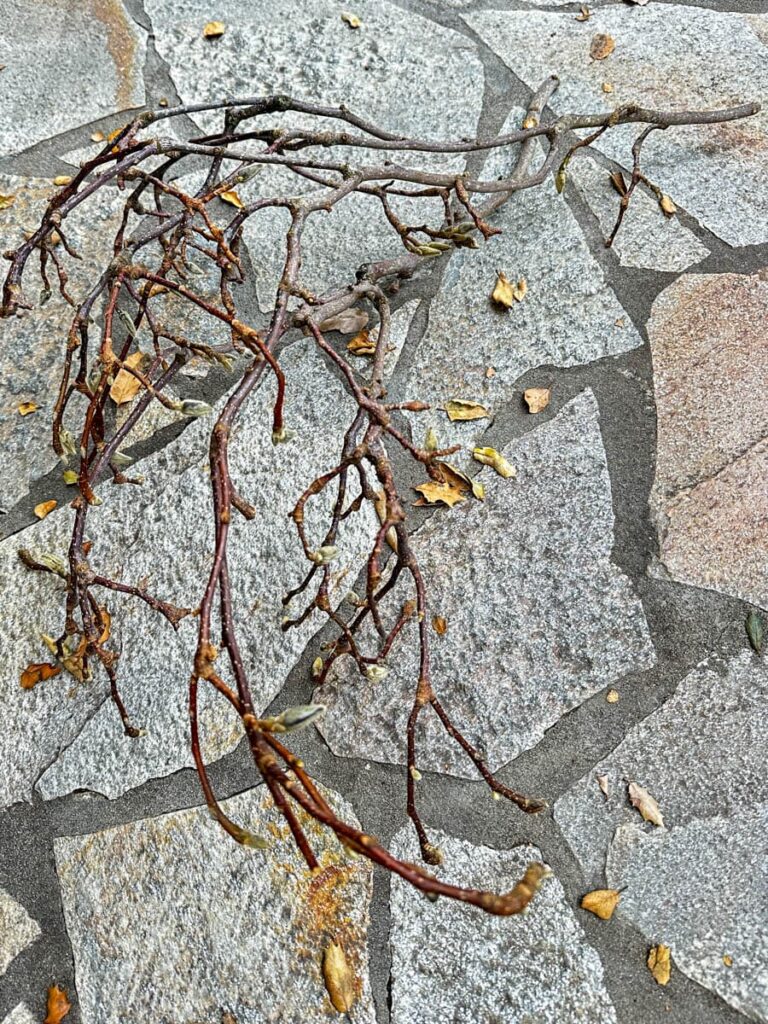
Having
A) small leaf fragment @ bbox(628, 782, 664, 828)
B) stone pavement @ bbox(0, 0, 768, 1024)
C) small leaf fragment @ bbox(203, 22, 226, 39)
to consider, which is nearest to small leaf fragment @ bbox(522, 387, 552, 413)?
stone pavement @ bbox(0, 0, 768, 1024)

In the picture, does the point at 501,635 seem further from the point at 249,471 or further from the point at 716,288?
the point at 716,288

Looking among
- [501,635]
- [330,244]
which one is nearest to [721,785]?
[501,635]

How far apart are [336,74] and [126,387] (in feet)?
2.82

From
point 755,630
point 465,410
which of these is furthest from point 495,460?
point 755,630

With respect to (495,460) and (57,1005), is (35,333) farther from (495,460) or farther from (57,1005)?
(57,1005)

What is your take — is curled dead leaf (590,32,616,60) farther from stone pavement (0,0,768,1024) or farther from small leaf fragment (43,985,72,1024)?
small leaf fragment (43,985,72,1024)

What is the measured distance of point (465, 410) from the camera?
4.61 ft

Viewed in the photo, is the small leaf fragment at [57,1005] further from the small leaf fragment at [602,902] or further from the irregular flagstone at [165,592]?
the small leaf fragment at [602,902]

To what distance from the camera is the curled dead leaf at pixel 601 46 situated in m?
1.84

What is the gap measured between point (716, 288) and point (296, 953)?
115 centimetres

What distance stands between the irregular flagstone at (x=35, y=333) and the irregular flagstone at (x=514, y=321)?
1.95 feet

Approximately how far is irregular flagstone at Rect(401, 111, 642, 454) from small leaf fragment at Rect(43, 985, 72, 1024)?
36.4 inches

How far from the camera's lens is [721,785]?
109 centimetres

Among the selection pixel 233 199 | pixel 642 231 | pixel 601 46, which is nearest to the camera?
pixel 642 231
